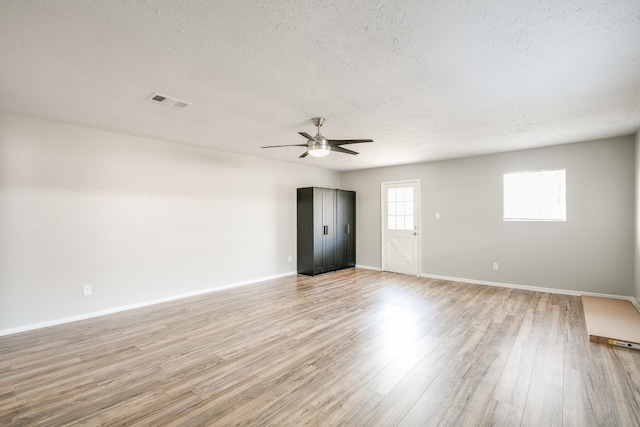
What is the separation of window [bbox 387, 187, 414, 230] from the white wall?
299cm

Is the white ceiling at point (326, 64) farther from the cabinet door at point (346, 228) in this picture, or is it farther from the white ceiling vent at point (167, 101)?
the cabinet door at point (346, 228)

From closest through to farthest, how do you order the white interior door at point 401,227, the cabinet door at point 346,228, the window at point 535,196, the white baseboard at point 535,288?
the white baseboard at point 535,288, the window at point 535,196, the white interior door at point 401,227, the cabinet door at point 346,228

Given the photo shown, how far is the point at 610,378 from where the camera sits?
2.46 meters

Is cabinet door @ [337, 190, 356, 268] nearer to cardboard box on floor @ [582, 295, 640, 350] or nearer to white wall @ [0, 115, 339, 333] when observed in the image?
white wall @ [0, 115, 339, 333]

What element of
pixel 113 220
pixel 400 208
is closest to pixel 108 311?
pixel 113 220

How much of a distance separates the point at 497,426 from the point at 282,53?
9.39 ft

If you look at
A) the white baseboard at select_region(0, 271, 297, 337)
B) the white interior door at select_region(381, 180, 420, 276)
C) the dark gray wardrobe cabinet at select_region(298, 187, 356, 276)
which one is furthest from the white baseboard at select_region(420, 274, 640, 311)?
the white baseboard at select_region(0, 271, 297, 337)

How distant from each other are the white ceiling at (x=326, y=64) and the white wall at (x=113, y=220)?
0.53 meters

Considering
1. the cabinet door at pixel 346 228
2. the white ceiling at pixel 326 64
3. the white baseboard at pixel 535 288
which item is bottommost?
the white baseboard at pixel 535 288

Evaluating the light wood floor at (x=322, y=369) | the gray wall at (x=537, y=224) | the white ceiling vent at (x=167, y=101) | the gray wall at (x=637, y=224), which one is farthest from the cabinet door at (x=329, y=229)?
the gray wall at (x=637, y=224)

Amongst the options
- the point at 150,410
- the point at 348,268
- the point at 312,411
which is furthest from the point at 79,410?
the point at 348,268

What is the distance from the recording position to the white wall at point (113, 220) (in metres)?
3.56

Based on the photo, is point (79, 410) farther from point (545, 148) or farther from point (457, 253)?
point (545, 148)

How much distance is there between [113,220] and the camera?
4.25m
